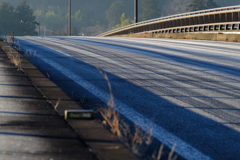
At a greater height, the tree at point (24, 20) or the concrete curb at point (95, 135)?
the tree at point (24, 20)

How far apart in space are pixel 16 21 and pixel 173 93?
16932cm

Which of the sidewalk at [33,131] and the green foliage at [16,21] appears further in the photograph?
the green foliage at [16,21]

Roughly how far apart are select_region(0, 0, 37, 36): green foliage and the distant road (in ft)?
528

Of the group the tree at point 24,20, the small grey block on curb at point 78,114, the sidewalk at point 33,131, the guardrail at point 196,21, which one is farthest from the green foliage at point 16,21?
the small grey block on curb at point 78,114

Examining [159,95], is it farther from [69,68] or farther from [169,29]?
[169,29]

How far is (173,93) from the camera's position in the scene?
346 inches

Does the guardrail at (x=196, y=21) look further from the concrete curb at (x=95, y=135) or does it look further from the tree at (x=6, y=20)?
the tree at (x=6, y=20)

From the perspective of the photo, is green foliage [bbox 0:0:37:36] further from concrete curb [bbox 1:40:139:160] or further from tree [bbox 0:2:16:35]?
concrete curb [bbox 1:40:139:160]

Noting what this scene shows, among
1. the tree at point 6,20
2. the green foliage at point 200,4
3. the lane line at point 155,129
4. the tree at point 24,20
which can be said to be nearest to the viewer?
the lane line at point 155,129

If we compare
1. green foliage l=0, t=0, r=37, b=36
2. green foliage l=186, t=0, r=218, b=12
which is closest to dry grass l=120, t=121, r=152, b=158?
green foliage l=186, t=0, r=218, b=12

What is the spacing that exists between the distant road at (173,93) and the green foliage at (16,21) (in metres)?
161

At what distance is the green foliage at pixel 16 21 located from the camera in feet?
558

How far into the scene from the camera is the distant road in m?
5.76

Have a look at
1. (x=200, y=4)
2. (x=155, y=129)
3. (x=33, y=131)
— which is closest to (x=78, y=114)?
(x=33, y=131)
